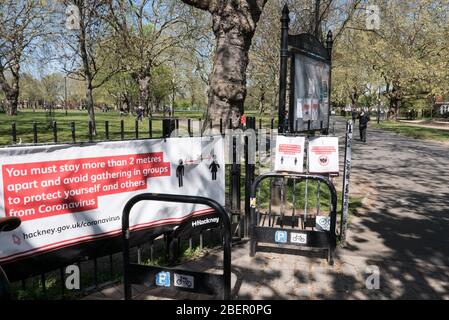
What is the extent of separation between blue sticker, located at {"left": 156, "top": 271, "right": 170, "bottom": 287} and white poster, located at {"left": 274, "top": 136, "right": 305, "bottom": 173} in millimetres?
3081

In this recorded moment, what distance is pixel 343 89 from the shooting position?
2108 inches

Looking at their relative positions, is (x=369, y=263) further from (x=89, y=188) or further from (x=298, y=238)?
(x=89, y=188)

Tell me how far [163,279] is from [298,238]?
2.01m

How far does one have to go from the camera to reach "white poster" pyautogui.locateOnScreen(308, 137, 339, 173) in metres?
5.73

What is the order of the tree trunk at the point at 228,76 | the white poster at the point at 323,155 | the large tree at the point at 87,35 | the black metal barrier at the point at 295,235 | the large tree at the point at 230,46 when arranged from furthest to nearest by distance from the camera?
the large tree at the point at 87,35 → the tree trunk at the point at 228,76 → the large tree at the point at 230,46 → the white poster at the point at 323,155 → the black metal barrier at the point at 295,235

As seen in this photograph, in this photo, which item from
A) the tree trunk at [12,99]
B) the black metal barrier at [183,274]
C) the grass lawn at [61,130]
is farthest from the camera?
the tree trunk at [12,99]

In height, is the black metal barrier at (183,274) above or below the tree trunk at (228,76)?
below

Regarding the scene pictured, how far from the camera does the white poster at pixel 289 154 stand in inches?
231

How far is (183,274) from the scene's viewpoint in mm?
3188

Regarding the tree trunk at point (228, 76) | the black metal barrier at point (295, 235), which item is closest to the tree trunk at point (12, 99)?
the tree trunk at point (228, 76)

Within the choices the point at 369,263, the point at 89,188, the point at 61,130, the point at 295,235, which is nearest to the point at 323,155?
the point at 295,235

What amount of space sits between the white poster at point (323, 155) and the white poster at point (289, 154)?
0.16m

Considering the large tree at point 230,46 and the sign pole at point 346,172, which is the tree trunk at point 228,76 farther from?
the sign pole at point 346,172
